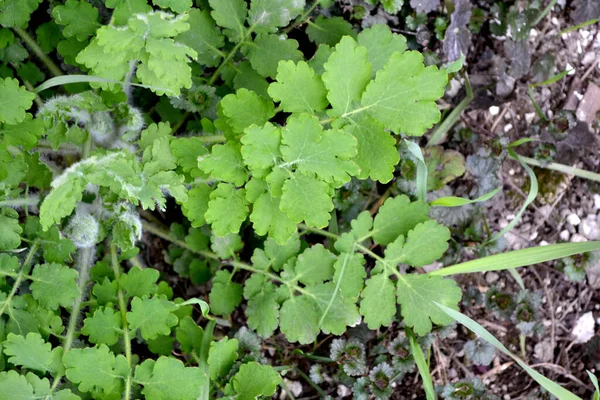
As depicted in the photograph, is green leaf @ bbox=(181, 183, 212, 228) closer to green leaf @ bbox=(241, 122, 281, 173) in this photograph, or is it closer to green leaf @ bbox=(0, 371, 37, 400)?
green leaf @ bbox=(241, 122, 281, 173)

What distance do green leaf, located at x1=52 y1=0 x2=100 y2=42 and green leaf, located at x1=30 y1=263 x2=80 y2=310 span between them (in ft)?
2.86

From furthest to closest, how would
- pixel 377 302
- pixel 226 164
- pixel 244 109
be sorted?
1. pixel 377 302
2. pixel 244 109
3. pixel 226 164

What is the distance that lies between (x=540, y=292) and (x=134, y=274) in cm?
192

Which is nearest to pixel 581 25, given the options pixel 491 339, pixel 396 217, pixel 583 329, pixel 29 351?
pixel 396 217

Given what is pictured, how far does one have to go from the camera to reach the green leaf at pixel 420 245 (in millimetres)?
2414

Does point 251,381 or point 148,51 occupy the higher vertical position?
point 148,51

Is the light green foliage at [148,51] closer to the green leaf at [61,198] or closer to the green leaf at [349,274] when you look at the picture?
the green leaf at [61,198]

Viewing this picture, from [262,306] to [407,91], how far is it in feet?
3.58

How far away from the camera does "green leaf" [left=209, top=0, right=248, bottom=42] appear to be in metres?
2.38

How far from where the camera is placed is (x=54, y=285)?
7.28 feet

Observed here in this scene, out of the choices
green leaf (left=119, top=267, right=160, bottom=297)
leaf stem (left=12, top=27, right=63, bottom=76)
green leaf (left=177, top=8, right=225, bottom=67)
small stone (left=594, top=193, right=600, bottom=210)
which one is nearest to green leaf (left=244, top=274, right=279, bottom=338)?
green leaf (left=119, top=267, right=160, bottom=297)

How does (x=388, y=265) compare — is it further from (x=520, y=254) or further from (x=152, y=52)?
(x=152, y=52)

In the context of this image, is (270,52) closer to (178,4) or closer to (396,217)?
(178,4)

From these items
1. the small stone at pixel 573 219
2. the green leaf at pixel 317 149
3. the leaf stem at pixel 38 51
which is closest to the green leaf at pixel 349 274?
the green leaf at pixel 317 149
